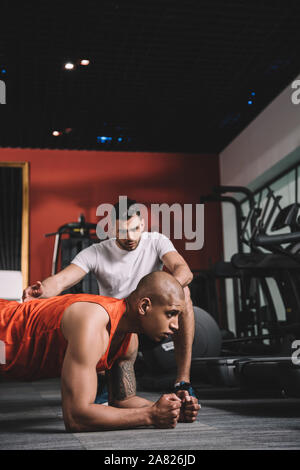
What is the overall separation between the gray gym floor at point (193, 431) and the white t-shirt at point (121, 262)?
2.40 ft

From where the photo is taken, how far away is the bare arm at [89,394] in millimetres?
1665

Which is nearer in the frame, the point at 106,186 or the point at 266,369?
the point at 266,369

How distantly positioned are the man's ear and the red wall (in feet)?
17.1

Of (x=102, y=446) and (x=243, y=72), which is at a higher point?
(x=243, y=72)

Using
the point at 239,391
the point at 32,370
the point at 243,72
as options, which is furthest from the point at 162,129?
the point at 32,370

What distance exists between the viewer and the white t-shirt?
9.77 ft

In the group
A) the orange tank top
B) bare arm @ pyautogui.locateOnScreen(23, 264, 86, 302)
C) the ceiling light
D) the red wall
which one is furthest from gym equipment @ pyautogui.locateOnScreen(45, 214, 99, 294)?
the orange tank top

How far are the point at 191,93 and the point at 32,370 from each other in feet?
14.4

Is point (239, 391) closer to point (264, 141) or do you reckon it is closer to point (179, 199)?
point (264, 141)

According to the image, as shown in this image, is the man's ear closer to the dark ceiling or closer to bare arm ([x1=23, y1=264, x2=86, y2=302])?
bare arm ([x1=23, y1=264, x2=86, y2=302])

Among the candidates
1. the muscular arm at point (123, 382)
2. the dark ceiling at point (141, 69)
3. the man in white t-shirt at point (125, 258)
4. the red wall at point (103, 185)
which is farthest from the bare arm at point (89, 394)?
the red wall at point (103, 185)

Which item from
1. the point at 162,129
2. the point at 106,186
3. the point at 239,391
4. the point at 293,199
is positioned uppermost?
the point at 162,129

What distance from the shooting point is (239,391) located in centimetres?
326
